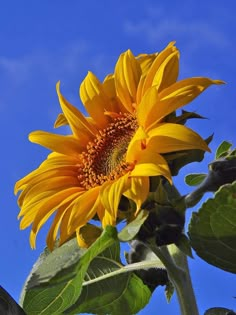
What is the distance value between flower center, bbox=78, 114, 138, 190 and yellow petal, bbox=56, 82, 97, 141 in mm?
19

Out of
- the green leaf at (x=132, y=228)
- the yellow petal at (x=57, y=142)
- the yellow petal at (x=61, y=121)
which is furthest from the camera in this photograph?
the yellow petal at (x=61, y=121)

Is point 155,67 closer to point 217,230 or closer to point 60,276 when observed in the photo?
point 217,230

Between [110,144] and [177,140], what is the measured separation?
1.02ft

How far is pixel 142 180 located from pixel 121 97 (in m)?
0.26

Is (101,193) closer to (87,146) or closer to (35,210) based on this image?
(35,210)

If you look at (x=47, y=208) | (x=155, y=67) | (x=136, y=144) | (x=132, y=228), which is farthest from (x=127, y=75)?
(x=132, y=228)

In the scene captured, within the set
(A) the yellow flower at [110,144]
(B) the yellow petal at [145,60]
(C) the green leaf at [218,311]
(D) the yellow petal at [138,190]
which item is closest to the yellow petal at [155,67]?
(A) the yellow flower at [110,144]

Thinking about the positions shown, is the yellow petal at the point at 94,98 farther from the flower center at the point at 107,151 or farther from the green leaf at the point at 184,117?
the green leaf at the point at 184,117

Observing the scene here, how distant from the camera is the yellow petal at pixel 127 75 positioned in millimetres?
1469

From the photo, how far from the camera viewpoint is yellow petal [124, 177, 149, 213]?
122cm

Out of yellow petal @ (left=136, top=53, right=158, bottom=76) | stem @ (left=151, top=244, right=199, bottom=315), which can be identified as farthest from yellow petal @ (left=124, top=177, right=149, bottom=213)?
yellow petal @ (left=136, top=53, right=158, bottom=76)

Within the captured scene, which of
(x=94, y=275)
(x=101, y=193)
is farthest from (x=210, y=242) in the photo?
(x=94, y=275)

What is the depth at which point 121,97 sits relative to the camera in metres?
1.48

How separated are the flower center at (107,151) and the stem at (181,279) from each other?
0.73 feet
